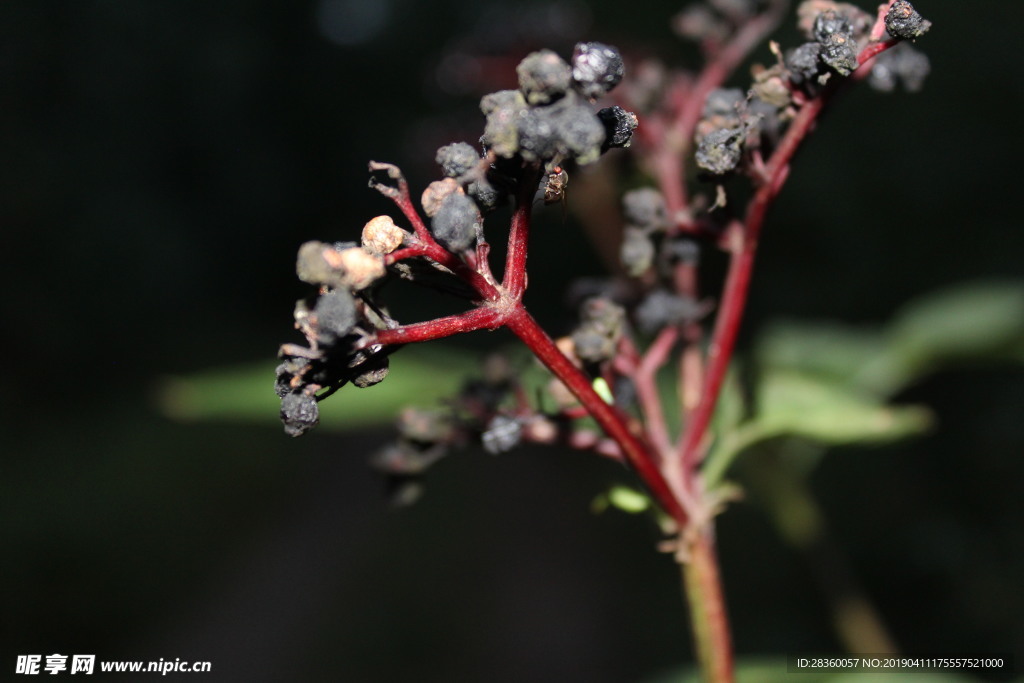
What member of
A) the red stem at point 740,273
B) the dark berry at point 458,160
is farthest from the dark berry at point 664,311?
the dark berry at point 458,160

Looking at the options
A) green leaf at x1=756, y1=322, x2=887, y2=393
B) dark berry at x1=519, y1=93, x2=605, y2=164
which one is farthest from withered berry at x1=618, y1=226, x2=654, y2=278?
green leaf at x1=756, y1=322, x2=887, y2=393

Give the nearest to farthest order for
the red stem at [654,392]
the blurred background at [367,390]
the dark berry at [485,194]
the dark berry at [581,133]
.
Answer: the dark berry at [581,133] < the dark berry at [485,194] < the red stem at [654,392] < the blurred background at [367,390]

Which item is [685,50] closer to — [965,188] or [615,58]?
[965,188]

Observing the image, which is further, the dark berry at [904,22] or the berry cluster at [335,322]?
the dark berry at [904,22]

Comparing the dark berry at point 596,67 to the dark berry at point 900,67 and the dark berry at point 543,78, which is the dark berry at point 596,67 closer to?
the dark berry at point 543,78

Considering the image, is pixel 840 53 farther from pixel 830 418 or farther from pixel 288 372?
pixel 288 372

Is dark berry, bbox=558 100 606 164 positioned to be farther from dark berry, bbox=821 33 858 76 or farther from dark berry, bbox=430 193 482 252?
dark berry, bbox=821 33 858 76

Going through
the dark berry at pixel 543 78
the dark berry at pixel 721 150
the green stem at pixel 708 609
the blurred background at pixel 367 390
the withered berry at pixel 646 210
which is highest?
the blurred background at pixel 367 390
